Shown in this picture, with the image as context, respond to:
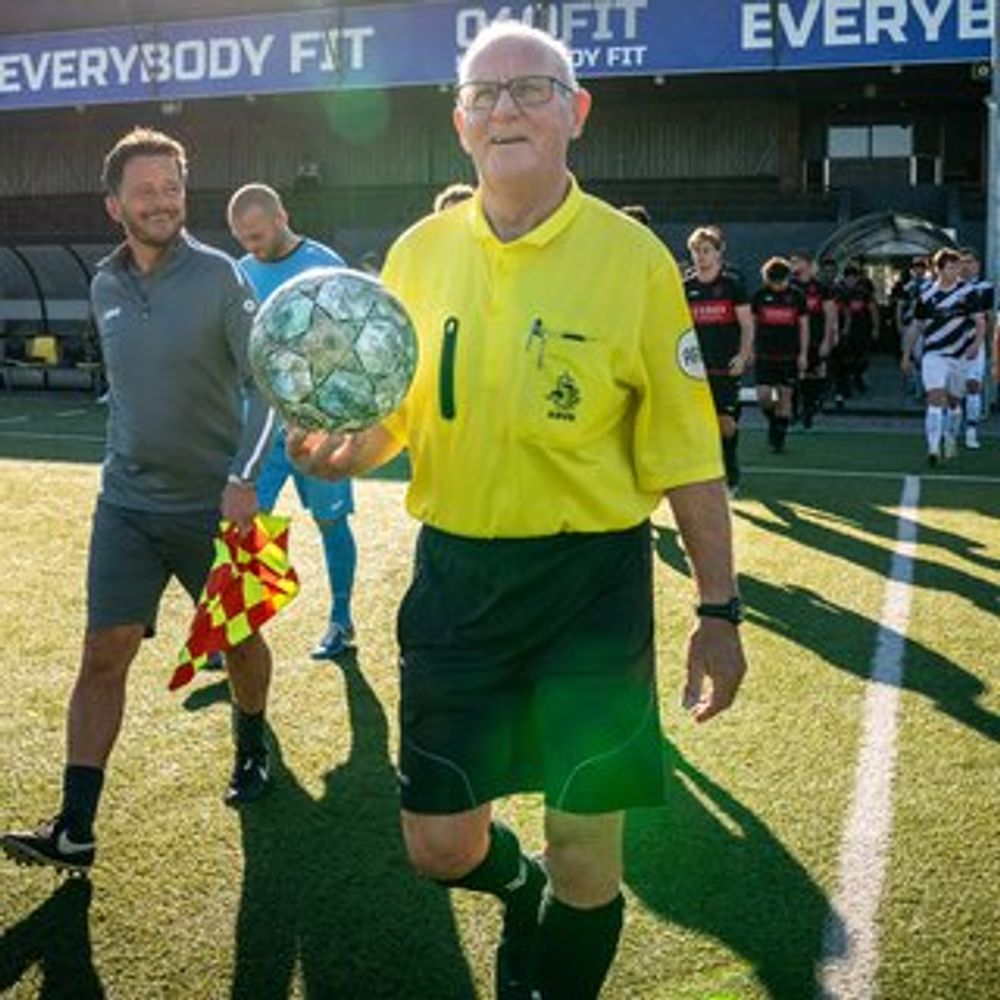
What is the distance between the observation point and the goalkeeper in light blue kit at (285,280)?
559 cm

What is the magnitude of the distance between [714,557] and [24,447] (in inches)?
510

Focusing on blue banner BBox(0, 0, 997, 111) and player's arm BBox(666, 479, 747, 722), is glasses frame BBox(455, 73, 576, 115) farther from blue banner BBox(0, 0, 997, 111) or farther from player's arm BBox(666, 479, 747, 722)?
blue banner BBox(0, 0, 997, 111)

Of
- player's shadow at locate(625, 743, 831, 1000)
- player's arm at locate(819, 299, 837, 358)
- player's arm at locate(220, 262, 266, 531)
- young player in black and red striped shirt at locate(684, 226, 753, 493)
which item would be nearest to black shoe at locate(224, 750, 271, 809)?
player's arm at locate(220, 262, 266, 531)

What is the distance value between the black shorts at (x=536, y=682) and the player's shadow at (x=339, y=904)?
767mm

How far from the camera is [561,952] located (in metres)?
2.60

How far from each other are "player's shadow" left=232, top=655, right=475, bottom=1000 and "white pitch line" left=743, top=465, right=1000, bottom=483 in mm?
7921

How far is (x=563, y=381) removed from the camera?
252 cm

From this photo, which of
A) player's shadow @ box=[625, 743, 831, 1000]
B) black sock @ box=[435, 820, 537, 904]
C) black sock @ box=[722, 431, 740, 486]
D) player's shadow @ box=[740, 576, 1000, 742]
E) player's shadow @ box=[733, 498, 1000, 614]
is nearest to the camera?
black sock @ box=[435, 820, 537, 904]

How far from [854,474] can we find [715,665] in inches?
374

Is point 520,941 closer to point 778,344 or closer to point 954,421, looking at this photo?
point 778,344

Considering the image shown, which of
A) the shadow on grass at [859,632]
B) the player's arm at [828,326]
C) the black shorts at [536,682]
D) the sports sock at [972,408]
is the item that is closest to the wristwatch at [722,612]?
the black shorts at [536,682]

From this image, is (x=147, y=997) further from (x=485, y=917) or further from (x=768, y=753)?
(x=768, y=753)

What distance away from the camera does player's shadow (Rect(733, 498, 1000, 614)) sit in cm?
732

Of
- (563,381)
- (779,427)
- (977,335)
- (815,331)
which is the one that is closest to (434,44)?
(815,331)
